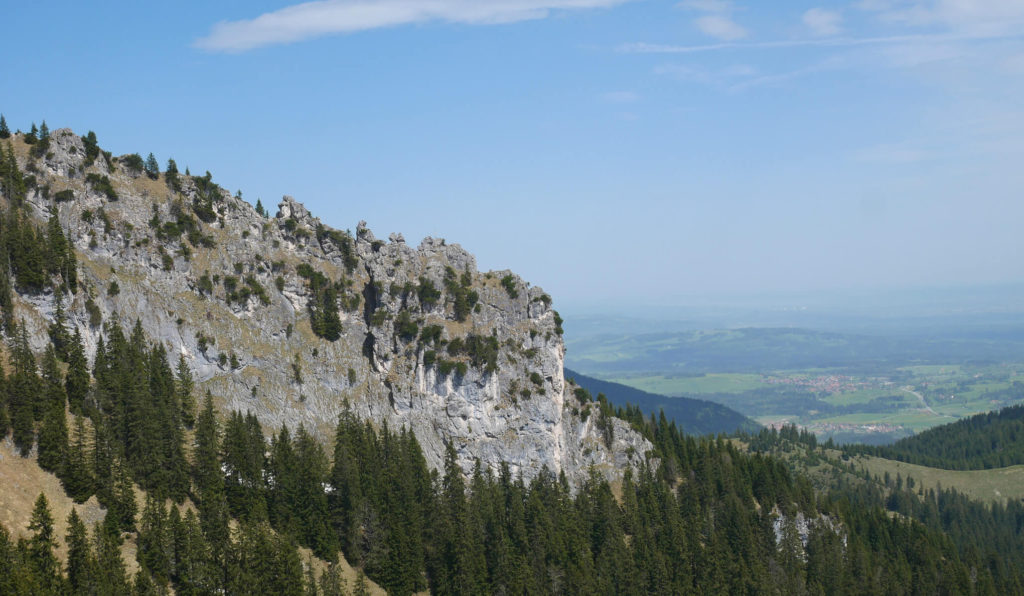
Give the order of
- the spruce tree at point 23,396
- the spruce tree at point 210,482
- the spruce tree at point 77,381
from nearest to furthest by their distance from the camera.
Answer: the spruce tree at point 23,396 → the spruce tree at point 210,482 → the spruce tree at point 77,381

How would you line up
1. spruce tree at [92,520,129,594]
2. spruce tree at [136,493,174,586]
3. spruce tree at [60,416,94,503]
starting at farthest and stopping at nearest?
spruce tree at [60,416,94,503] → spruce tree at [136,493,174,586] → spruce tree at [92,520,129,594]

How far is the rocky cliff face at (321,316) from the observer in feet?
422

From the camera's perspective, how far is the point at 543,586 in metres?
127

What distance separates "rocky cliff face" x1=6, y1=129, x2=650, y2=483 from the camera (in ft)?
422

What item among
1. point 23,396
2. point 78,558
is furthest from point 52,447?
point 78,558

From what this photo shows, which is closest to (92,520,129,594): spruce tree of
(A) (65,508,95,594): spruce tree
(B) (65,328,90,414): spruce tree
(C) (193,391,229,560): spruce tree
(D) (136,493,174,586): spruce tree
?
(A) (65,508,95,594): spruce tree

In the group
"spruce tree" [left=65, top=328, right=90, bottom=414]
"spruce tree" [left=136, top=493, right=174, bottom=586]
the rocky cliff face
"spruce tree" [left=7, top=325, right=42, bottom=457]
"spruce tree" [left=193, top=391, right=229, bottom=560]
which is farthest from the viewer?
the rocky cliff face

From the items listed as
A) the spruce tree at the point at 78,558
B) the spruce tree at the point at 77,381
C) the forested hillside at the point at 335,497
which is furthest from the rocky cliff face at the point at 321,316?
the spruce tree at the point at 78,558

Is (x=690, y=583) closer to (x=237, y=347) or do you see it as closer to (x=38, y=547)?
(x=237, y=347)

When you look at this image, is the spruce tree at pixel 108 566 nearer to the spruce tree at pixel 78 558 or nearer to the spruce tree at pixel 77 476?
the spruce tree at pixel 78 558

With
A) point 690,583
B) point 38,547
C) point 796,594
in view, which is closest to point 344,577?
point 38,547

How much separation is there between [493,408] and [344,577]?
4862cm

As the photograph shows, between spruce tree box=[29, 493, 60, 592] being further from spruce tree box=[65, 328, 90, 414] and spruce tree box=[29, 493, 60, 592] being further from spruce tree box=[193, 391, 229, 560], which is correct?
spruce tree box=[65, 328, 90, 414]

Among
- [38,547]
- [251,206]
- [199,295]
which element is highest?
[251,206]
